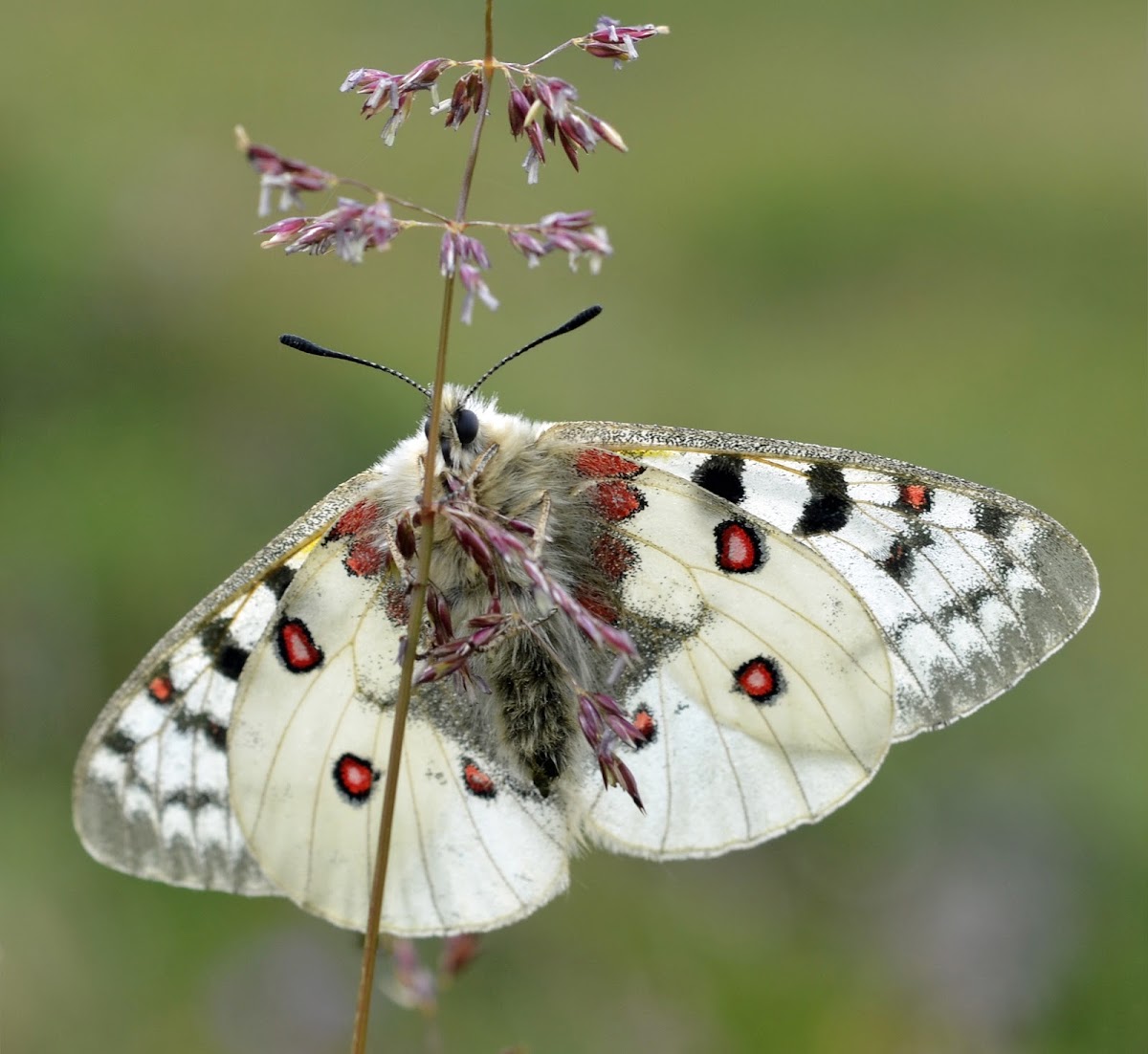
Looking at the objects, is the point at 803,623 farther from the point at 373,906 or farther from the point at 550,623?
the point at 373,906

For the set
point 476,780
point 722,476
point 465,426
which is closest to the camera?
point 465,426

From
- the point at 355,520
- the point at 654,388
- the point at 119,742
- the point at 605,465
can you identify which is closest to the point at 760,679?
the point at 605,465

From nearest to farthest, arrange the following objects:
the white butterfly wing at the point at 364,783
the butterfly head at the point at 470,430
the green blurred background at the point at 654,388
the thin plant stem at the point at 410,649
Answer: the thin plant stem at the point at 410,649 < the butterfly head at the point at 470,430 < the white butterfly wing at the point at 364,783 < the green blurred background at the point at 654,388

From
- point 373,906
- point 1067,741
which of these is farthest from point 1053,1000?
point 373,906

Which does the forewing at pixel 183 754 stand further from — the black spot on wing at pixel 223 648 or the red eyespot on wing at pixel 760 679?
the red eyespot on wing at pixel 760 679

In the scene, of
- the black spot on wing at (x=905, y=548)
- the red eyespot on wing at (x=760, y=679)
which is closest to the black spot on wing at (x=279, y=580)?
the red eyespot on wing at (x=760, y=679)

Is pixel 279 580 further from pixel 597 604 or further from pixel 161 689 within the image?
pixel 597 604

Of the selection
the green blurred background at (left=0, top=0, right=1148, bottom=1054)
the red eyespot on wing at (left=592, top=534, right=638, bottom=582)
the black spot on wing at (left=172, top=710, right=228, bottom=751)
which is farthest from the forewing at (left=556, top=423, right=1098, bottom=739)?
the green blurred background at (left=0, top=0, right=1148, bottom=1054)
